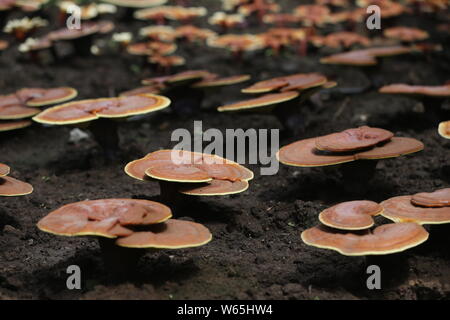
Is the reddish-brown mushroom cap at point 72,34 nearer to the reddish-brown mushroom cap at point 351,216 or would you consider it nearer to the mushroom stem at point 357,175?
the mushroom stem at point 357,175

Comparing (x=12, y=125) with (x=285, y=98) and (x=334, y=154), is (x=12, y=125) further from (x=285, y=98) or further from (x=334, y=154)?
(x=334, y=154)

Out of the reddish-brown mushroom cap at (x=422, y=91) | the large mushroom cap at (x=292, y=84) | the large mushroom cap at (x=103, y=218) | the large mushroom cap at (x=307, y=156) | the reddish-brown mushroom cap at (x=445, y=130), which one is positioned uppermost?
the large mushroom cap at (x=292, y=84)

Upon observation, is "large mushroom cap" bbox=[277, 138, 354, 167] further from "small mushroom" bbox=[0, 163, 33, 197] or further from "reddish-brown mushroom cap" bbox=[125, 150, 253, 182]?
"small mushroom" bbox=[0, 163, 33, 197]

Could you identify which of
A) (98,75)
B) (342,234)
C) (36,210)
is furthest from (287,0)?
(342,234)

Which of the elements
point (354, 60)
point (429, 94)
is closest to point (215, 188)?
point (429, 94)

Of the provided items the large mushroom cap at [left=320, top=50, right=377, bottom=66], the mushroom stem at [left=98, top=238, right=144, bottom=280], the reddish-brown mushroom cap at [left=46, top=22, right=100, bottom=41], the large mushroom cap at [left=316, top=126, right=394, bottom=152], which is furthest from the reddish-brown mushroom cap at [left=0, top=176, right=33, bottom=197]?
the reddish-brown mushroom cap at [left=46, top=22, right=100, bottom=41]

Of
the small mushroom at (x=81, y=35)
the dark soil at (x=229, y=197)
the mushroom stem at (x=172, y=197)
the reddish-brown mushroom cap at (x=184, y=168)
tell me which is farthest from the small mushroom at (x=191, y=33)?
the mushroom stem at (x=172, y=197)
